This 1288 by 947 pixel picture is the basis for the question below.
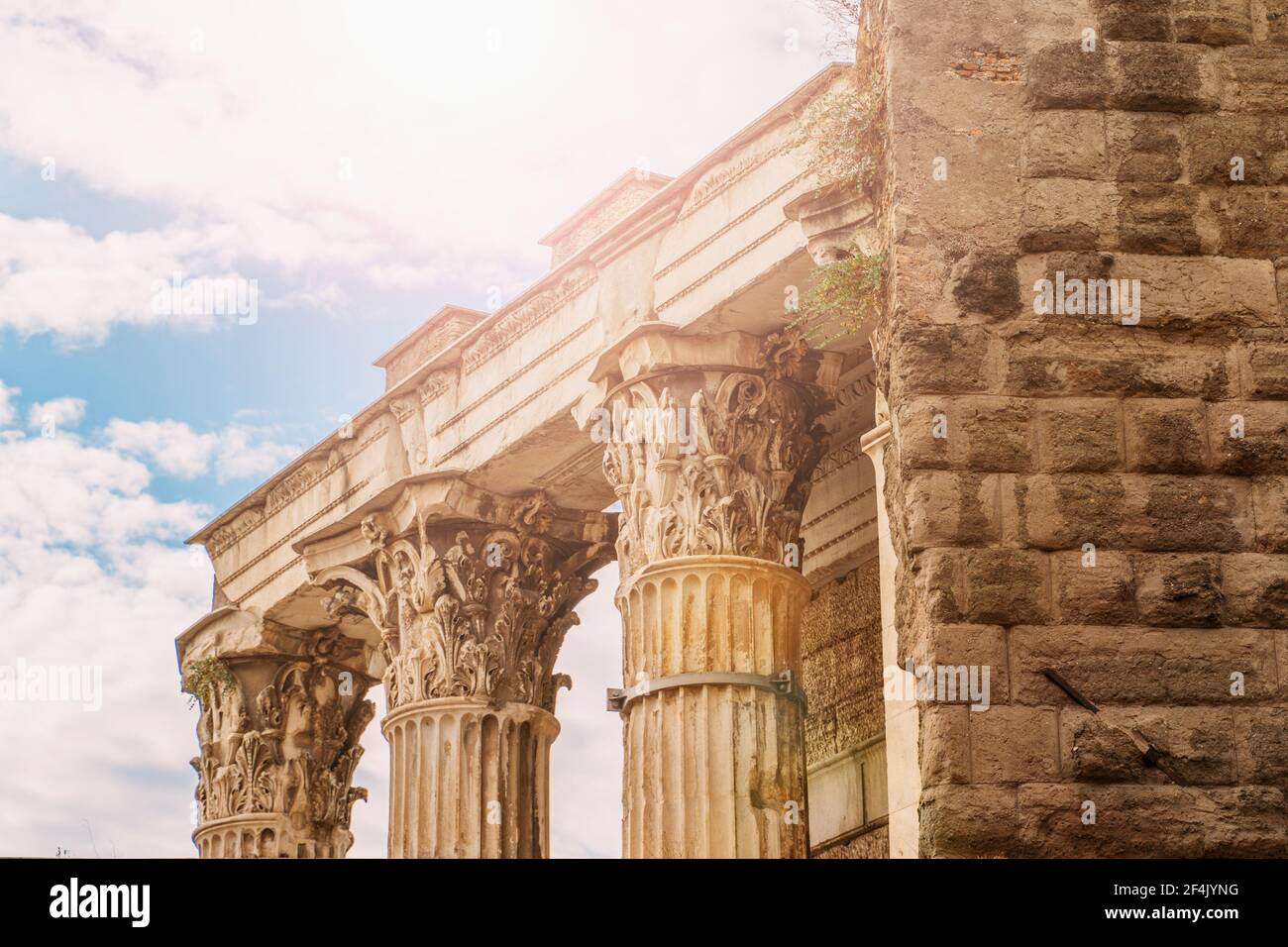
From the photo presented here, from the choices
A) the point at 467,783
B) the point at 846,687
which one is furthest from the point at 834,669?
the point at 467,783

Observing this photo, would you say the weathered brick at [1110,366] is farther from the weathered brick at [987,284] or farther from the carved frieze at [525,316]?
the carved frieze at [525,316]

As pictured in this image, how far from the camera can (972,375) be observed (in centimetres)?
784

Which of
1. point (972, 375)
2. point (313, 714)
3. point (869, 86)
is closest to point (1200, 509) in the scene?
point (972, 375)

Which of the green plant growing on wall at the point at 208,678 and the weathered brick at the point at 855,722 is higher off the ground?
the green plant growing on wall at the point at 208,678

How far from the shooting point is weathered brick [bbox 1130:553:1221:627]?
7.57 metres

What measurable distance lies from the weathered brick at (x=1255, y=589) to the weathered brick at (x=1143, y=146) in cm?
153

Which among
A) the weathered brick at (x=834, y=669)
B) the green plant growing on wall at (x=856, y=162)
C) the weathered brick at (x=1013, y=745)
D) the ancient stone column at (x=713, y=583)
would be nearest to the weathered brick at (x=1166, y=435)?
the weathered brick at (x=1013, y=745)

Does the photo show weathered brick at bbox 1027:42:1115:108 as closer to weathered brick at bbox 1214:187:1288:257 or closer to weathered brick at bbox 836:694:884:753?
weathered brick at bbox 1214:187:1288:257

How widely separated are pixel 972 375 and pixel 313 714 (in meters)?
16.9

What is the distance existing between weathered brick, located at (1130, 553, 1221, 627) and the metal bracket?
7.67 metres

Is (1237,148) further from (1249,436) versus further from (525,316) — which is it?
(525,316)

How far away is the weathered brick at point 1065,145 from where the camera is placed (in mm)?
8117

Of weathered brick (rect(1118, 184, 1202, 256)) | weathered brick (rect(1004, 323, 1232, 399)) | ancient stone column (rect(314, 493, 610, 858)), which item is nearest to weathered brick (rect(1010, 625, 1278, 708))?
weathered brick (rect(1004, 323, 1232, 399))

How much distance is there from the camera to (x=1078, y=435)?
7785mm
